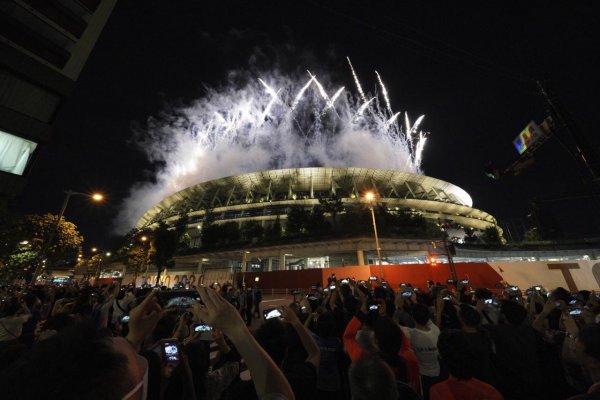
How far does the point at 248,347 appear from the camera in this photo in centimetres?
134

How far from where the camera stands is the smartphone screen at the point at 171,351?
2.11m

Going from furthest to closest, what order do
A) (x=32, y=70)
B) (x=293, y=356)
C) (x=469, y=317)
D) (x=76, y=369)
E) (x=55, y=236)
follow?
(x=55, y=236) → (x=32, y=70) → (x=469, y=317) → (x=293, y=356) → (x=76, y=369)

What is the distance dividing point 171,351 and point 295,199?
2078 inches

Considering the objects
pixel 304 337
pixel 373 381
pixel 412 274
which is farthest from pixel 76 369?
pixel 412 274

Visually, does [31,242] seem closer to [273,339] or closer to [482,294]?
[273,339]

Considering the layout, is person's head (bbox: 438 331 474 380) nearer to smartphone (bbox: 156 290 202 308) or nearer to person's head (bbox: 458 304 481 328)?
person's head (bbox: 458 304 481 328)

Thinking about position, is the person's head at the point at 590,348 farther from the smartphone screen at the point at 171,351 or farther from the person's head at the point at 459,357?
the smartphone screen at the point at 171,351

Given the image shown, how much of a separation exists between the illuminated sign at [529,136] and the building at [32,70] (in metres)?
31.7

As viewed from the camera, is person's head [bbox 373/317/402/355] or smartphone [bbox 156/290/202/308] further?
smartphone [bbox 156/290/202/308]

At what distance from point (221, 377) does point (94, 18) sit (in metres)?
31.6

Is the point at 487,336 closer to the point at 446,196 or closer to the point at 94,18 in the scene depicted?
the point at 94,18

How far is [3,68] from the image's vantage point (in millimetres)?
16875

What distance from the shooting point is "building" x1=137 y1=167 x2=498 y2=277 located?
4488 cm

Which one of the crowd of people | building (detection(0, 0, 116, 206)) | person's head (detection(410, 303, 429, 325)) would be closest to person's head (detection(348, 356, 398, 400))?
the crowd of people
